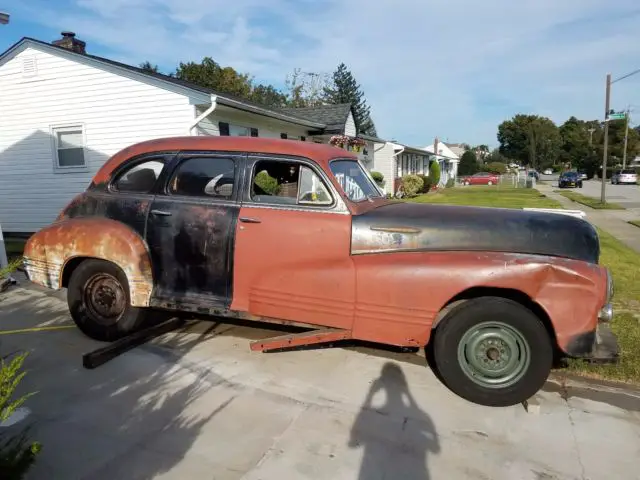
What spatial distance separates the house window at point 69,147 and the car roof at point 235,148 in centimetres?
838

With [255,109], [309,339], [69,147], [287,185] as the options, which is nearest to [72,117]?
[69,147]

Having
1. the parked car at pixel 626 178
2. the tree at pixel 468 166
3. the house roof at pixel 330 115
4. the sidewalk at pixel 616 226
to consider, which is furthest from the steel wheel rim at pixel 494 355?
the tree at pixel 468 166

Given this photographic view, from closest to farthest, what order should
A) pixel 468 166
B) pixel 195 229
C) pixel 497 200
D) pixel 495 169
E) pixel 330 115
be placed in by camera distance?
pixel 195 229, pixel 330 115, pixel 497 200, pixel 495 169, pixel 468 166

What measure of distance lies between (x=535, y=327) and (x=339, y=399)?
5.19ft

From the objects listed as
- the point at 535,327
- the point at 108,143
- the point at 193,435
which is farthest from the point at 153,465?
the point at 108,143

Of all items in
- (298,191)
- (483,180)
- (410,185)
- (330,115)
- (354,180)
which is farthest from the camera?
(483,180)

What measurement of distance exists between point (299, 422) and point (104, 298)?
101 inches

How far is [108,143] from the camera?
37.7 ft

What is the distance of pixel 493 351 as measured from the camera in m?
3.44

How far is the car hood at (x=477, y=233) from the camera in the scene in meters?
3.46

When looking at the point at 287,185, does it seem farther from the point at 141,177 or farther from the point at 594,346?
the point at 594,346

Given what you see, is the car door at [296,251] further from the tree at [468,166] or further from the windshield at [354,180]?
the tree at [468,166]

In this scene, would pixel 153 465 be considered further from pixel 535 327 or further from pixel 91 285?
pixel 535 327

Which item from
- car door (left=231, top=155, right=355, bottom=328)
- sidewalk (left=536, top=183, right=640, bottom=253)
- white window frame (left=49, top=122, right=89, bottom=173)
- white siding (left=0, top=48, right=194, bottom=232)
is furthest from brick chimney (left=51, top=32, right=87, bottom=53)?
sidewalk (left=536, top=183, right=640, bottom=253)
